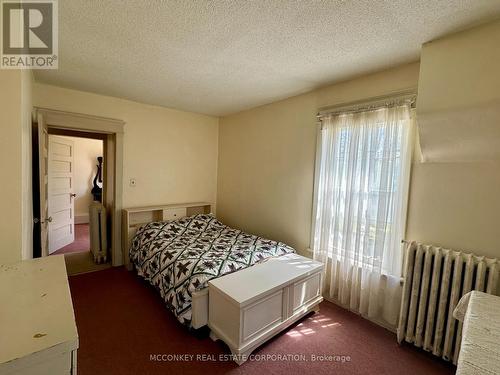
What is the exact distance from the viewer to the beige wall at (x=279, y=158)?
7.63ft

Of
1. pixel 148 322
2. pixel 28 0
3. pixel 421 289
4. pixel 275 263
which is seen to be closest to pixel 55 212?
pixel 148 322

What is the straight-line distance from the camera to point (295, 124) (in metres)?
2.83

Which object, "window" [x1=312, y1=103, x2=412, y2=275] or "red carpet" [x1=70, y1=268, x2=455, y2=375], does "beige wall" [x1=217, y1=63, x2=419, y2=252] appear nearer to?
"window" [x1=312, y1=103, x2=412, y2=275]

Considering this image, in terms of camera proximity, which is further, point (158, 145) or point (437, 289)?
point (158, 145)

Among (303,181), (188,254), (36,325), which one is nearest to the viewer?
(36,325)

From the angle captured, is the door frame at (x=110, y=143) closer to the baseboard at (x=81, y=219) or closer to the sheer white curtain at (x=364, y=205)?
the sheer white curtain at (x=364, y=205)

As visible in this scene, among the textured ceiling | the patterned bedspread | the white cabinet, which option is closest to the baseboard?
the patterned bedspread

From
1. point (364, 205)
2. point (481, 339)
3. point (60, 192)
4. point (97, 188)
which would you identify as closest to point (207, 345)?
point (481, 339)

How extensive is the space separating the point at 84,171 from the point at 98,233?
133 inches

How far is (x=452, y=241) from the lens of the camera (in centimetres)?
175

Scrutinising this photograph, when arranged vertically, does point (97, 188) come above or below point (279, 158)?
below

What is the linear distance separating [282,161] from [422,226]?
1601 mm

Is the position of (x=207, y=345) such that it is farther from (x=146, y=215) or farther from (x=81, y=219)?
(x=81, y=219)

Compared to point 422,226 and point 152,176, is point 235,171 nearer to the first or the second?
point 152,176
